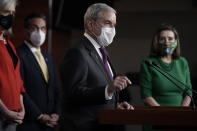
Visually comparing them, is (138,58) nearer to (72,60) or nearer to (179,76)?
(179,76)

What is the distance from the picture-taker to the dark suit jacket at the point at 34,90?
3939mm

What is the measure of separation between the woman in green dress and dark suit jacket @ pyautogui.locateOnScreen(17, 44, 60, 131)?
2.60 ft

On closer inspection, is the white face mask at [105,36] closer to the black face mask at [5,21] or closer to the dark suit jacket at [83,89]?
the dark suit jacket at [83,89]

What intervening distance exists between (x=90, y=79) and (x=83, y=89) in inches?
5.0

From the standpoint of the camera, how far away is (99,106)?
2.93 m

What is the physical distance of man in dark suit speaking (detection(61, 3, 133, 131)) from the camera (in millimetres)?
2852

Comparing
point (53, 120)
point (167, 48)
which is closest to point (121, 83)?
point (167, 48)

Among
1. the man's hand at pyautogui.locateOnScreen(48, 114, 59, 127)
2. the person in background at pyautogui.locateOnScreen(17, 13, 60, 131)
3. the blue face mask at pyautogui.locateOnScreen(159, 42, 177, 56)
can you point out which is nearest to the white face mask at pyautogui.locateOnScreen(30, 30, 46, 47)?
the person in background at pyautogui.locateOnScreen(17, 13, 60, 131)

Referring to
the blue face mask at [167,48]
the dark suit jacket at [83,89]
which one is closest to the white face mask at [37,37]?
the blue face mask at [167,48]

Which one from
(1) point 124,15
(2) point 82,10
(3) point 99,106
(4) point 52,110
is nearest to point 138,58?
(1) point 124,15

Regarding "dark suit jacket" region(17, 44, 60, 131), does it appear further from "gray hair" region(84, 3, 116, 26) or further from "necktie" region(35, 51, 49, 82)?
"gray hair" region(84, 3, 116, 26)

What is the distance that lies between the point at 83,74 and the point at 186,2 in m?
5.44

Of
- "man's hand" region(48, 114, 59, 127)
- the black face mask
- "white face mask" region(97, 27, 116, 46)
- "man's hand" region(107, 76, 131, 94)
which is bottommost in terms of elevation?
"man's hand" region(48, 114, 59, 127)

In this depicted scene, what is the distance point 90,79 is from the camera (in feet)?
9.67
